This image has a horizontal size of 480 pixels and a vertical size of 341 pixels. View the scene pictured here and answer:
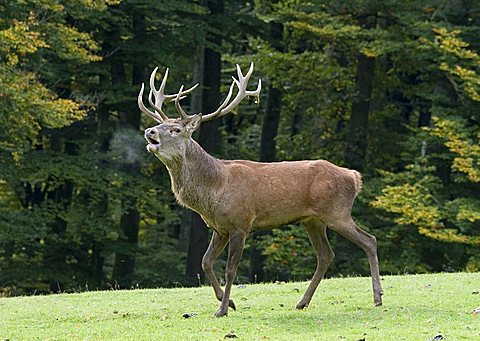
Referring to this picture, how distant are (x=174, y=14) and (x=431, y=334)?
56.3ft

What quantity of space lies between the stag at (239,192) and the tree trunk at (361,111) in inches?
582

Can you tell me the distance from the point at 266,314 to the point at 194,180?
1.52 metres

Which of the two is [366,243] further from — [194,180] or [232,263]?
[194,180]

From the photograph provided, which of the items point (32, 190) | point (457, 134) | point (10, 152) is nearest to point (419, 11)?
point (457, 134)

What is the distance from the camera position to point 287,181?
32.4 feet

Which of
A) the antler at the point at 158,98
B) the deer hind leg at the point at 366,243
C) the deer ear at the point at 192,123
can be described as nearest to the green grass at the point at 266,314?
the deer hind leg at the point at 366,243

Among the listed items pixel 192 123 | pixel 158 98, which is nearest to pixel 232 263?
pixel 192 123

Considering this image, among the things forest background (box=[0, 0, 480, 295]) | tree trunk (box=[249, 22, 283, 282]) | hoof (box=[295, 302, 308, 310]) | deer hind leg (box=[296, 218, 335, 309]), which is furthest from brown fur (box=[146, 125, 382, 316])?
tree trunk (box=[249, 22, 283, 282])

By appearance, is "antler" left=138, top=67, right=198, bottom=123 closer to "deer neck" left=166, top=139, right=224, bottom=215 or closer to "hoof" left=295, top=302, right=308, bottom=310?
"deer neck" left=166, top=139, right=224, bottom=215

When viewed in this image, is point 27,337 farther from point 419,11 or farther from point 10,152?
point 419,11

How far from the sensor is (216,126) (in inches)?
963

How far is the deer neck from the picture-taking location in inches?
380

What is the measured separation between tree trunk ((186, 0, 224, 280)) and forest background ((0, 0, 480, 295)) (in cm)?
4

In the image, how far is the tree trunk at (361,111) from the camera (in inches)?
976
